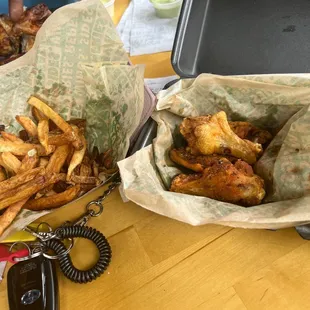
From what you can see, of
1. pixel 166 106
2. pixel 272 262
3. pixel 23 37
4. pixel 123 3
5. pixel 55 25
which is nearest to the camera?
pixel 272 262

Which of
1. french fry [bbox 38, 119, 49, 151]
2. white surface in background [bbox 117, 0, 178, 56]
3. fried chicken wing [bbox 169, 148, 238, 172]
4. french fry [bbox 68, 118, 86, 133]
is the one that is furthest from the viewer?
white surface in background [bbox 117, 0, 178, 56]

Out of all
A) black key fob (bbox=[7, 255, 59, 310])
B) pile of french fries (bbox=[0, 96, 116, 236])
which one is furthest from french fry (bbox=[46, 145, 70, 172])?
black key fob (bbox=[7, 255, 59, 310])

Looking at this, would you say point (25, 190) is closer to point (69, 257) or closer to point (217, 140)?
point (69, 257)

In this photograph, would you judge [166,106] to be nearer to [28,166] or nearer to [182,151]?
[182,151]

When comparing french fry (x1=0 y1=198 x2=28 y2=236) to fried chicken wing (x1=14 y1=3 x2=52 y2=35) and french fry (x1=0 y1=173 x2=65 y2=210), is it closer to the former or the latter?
french fry (x1=0 y1=173 x2=65 y2=210)

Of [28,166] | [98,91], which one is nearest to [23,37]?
[98,91]

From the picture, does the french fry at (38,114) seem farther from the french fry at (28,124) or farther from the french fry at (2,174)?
the french fry at (2,174)

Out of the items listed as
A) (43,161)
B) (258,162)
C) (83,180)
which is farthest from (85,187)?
(258,162)
